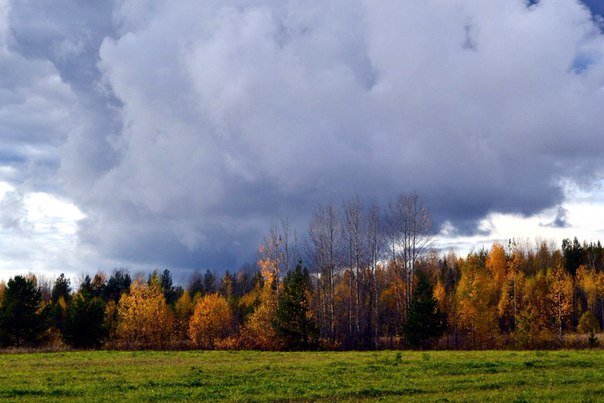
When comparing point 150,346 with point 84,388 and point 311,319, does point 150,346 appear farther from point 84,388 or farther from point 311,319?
point 84,388

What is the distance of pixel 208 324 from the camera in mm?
72062

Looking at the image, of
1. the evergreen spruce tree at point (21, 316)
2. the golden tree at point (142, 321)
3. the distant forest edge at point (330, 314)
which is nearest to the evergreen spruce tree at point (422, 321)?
the distant forest edge at point (330, 314)

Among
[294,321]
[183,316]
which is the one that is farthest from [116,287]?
[294,321]

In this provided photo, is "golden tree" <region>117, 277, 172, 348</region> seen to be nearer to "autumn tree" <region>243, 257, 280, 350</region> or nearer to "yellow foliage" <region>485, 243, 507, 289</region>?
"autumn tree" <region>243, 257, 280, 350</region>

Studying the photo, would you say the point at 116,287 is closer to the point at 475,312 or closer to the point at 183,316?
the point at 183,316

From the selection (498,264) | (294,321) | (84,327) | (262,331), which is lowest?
(262,331)

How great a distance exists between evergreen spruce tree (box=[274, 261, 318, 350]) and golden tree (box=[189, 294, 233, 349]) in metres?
13.8

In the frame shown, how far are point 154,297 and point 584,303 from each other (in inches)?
3739

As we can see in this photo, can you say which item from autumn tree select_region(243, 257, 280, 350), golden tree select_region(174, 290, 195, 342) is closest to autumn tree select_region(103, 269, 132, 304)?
golden tree select_region(174, 290, 195, 342)

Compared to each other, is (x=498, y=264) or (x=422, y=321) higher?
(x=498, y=264)

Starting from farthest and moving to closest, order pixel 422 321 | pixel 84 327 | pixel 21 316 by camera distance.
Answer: pixel 21 316
pixel 84 327
pixel 422 321

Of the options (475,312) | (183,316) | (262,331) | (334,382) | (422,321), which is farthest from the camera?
(183,316)

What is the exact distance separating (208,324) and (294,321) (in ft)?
64.0

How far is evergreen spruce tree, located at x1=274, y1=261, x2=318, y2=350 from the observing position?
5684 cm
